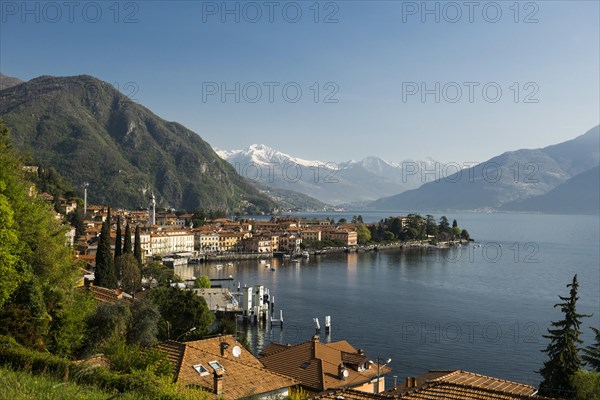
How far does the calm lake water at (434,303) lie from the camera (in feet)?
64.3

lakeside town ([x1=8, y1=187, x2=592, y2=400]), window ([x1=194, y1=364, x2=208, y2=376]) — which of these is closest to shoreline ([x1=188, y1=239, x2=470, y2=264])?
lakeside town ([x1=8, y1=187, x2=592, y2=400])

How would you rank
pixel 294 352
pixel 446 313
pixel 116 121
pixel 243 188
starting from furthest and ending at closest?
pixel 243 188, pixel 116 121, pixel 446 313, pixel 294 352

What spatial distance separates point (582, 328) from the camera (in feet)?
77.1

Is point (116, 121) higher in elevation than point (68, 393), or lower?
higher

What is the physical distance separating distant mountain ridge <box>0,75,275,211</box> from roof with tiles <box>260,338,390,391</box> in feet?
312

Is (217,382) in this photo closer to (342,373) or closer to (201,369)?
(201,369)

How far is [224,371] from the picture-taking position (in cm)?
938

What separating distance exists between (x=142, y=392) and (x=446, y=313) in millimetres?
23752

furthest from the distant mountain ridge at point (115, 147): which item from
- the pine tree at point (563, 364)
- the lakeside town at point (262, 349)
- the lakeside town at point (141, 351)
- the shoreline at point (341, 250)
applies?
the pine tree at point (563, 364)

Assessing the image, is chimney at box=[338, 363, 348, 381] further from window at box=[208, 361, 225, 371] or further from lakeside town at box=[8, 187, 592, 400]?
window at box=[208, 361, 225, 371]

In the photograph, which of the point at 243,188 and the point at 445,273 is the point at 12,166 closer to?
the point at 445,273

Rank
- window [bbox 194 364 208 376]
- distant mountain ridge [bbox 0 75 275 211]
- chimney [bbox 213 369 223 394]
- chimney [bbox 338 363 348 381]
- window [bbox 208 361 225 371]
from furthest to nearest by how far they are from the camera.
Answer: distant mountain ridge [bbox 0 75 275 211] → chimney [bbox 338 363 348 381] → window [bbox 208 361 225 371] → window [bbox 194 364 208 376] → chimney [bbox 213 369 223 394]

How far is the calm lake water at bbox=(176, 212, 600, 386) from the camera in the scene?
1959 cm

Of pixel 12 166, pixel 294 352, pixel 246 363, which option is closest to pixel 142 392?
pixel 246 363
